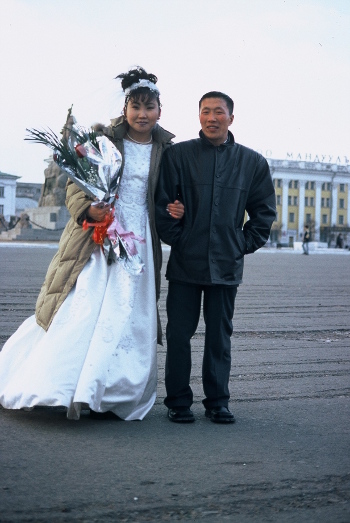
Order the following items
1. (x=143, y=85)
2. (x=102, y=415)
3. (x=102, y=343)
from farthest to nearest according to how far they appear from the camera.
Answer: (x=143, y=85) → (x=102, y=415) → (x=102, y=343)

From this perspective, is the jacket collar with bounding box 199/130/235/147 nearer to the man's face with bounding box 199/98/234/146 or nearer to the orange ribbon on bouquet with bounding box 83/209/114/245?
the man's face with bounding box 199/98/234/146

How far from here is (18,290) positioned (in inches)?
483

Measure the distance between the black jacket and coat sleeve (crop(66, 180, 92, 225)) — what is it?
37 cm

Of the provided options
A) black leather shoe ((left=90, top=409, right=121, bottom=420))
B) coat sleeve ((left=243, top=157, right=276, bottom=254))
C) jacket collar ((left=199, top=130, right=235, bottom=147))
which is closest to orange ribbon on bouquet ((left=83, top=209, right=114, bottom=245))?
jacket collar ((left=199, top=130, right=235, bottom=147))

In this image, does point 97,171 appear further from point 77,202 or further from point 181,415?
point 181,415

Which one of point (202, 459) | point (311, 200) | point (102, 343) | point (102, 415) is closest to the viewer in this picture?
point (202, 459)

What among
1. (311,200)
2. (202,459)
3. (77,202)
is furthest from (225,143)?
(311,200)

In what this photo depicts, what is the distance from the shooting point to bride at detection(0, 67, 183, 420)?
13.8 ft

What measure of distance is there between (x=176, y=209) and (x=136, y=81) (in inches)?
29.5

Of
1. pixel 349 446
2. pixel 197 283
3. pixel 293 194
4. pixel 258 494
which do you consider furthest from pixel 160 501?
pixel 293 194

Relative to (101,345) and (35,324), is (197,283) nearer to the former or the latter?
(101,345)

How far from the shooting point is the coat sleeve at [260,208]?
180 inches

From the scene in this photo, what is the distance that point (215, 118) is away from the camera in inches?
175

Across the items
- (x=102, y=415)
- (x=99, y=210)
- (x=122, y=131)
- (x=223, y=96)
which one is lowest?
(x=102, y=415)
